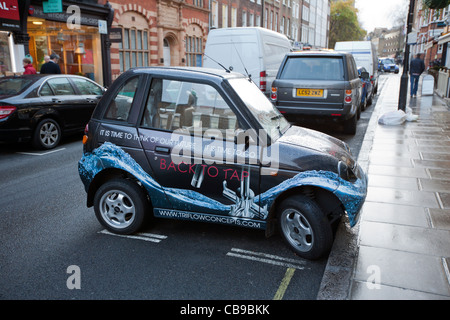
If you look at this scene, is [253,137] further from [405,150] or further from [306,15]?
[306,15]

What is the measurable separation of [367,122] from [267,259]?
10.1 metres

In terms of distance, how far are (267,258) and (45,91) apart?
7.24 m

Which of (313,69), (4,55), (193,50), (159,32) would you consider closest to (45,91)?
(313,69)

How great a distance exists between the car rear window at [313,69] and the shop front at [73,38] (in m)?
10.7

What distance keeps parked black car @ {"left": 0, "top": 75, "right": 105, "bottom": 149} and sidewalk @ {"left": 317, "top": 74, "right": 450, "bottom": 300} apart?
6.66 m

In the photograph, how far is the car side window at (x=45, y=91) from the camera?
8.85 metres

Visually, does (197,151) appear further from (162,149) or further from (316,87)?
(316,87)

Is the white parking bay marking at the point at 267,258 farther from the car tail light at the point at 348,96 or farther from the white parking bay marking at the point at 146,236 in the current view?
the car tail light at the point at 348,96

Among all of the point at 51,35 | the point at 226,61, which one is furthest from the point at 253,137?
the point at 51,35

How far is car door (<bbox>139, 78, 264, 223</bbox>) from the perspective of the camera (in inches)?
151

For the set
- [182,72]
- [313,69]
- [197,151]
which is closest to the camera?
[197,151]

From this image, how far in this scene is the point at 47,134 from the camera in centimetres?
893
